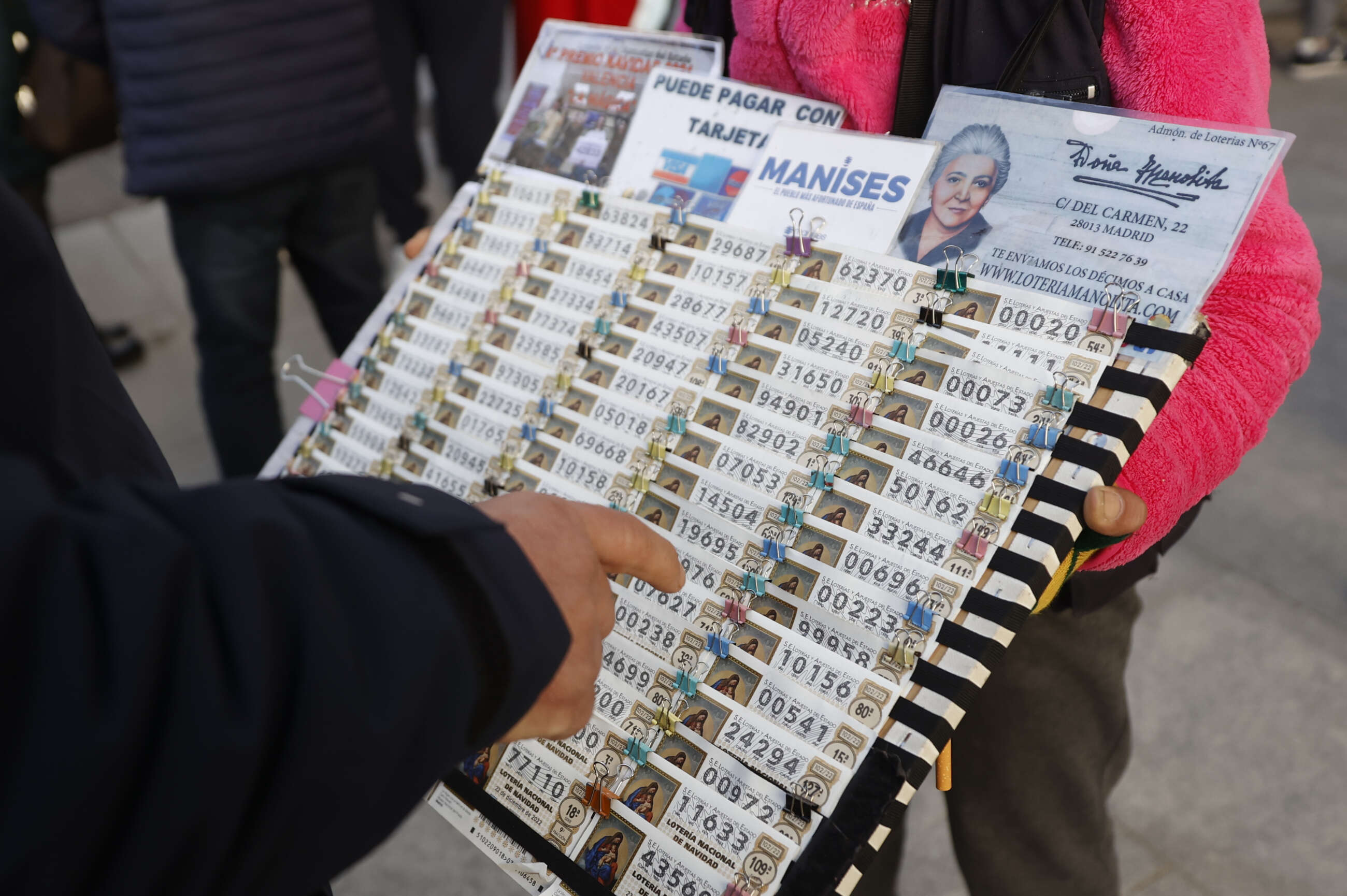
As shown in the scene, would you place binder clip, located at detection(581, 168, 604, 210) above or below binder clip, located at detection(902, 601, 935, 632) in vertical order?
above

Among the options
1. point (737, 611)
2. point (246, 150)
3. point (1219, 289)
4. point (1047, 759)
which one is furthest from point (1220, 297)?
point (246, 150)

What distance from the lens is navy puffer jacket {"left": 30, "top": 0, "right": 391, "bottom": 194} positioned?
2.02 m

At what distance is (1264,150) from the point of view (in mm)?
809

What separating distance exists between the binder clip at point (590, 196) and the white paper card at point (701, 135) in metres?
0.03

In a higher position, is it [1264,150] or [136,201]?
[1264,150]

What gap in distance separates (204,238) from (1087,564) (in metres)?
2.23

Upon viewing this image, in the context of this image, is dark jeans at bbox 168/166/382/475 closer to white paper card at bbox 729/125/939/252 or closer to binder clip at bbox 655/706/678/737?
white paper card at bbox 729/125/939/252

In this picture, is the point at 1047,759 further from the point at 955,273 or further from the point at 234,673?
the point at 234,673

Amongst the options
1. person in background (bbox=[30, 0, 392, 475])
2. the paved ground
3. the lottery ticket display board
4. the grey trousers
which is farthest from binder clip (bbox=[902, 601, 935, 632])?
person in background (bbox=[30, 0, 392, 475])

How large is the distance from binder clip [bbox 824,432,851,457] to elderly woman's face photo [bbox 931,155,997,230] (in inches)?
10.0

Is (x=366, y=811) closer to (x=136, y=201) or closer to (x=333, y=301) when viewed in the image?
(x=333, y=301)

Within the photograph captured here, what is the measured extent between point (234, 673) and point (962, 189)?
0.83 metres

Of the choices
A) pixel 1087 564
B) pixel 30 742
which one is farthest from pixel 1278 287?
pixel 30 742

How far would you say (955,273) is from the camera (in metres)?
0.94
